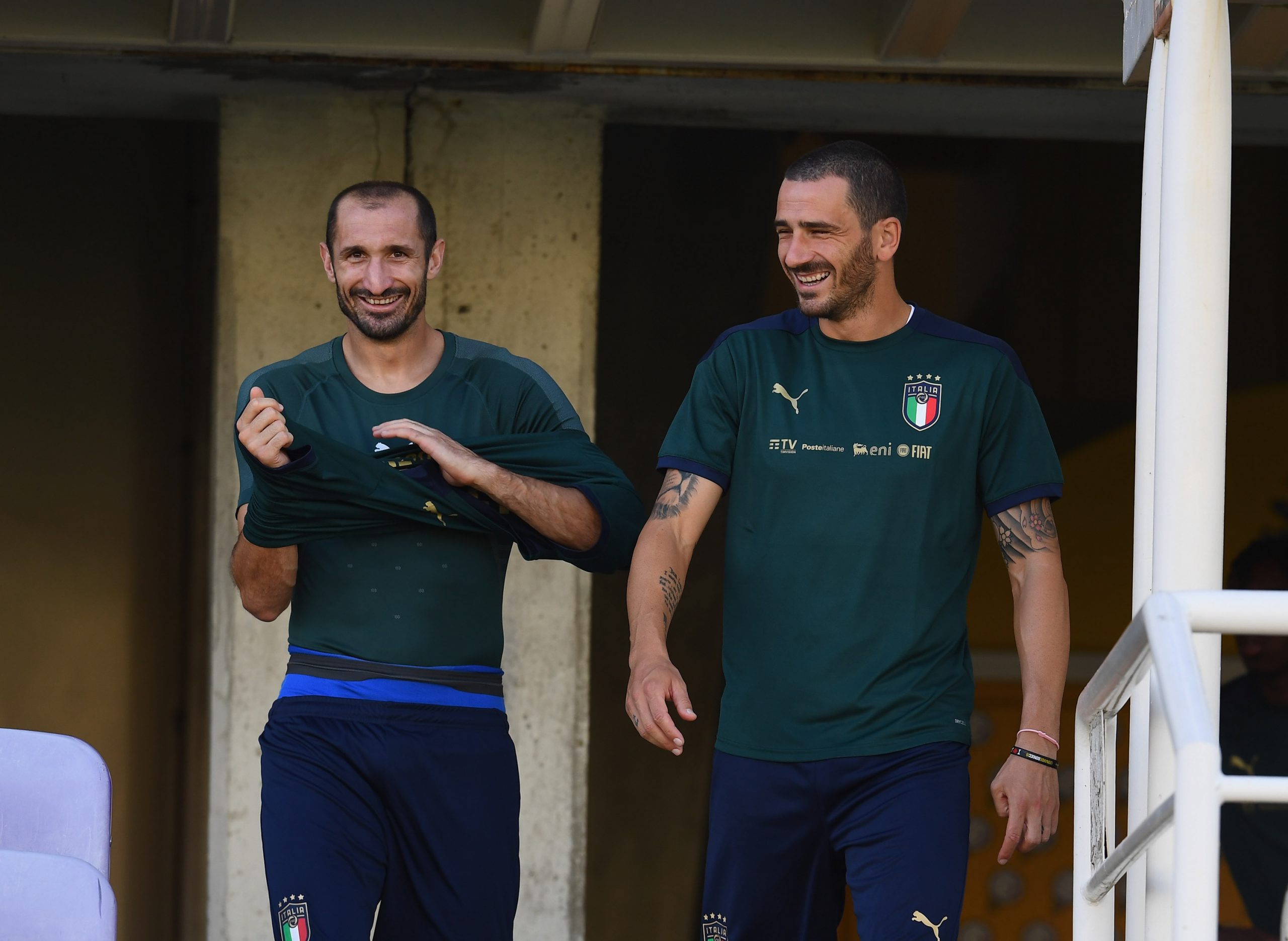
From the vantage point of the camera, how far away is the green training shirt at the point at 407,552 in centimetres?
341

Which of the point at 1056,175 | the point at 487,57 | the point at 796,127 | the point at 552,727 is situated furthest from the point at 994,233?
the point at 552,727

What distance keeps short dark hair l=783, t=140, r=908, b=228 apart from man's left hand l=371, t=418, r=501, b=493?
83 cm

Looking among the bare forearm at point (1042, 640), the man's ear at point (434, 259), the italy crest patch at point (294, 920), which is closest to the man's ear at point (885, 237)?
the bare forearm at point (1042, 640)

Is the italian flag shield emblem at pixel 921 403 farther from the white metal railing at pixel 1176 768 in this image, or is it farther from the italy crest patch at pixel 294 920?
the italy crest patch at pixel 294 920

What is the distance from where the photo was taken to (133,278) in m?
5.59

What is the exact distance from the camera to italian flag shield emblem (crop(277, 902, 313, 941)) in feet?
10.7

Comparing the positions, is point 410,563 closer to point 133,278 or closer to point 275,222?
point 275,222

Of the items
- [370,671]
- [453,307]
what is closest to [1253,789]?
[370,671]

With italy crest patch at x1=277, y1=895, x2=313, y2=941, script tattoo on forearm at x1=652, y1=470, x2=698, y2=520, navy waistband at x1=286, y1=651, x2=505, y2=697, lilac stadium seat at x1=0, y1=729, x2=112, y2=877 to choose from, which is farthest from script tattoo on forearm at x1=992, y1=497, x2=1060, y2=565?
lilac stadium seat at x1=0, y1=729, x2=112, y2=877

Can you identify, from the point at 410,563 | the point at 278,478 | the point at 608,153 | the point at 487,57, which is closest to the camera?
the point at 278,478

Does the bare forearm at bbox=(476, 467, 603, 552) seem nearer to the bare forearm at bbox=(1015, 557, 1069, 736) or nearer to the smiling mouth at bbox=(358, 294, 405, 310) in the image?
the smiling mouth at bbox=(358, 294, 405, 310)

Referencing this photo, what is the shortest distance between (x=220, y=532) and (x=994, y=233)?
2618 mm

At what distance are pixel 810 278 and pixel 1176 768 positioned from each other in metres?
1.57

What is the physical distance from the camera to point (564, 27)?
462 cm
